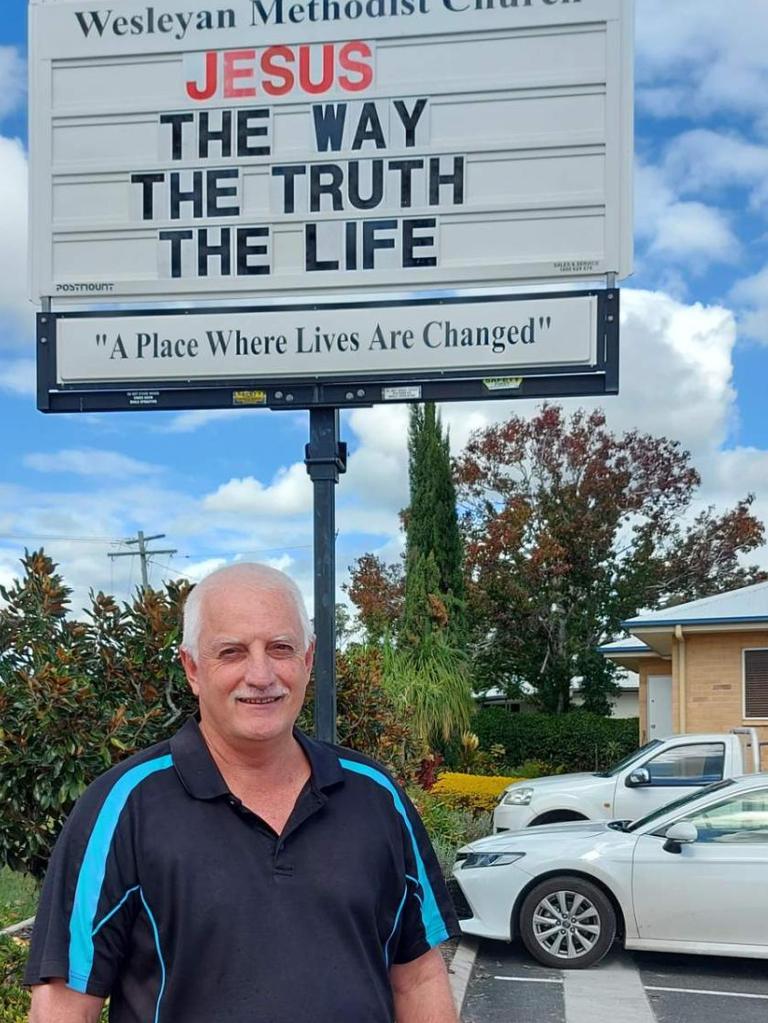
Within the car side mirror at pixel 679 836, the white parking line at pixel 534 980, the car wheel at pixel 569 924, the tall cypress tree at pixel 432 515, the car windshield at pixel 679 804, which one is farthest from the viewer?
the tall cypress tree at pixel 432 515

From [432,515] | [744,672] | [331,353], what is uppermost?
[432,515]

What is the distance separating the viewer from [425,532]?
88.5ft

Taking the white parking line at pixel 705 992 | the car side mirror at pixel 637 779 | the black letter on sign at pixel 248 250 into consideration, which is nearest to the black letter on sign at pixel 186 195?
the black letter on sign at pixel 248 250

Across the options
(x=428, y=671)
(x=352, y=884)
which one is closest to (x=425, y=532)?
(x=428, y=671)

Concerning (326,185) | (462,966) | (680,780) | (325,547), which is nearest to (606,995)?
(462,966)

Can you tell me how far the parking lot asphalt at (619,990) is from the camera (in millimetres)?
7145

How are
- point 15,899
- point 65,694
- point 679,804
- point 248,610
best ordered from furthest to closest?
point 679,804, point 15,899, point 65,694, point 248,610

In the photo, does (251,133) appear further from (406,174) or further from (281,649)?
(281,649)

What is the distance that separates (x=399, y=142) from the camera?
4680mm

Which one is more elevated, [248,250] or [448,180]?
[448,180]

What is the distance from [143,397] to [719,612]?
15.5m

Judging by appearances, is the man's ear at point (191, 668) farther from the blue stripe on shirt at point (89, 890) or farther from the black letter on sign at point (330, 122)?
the black letter on sign at point (330, 122)

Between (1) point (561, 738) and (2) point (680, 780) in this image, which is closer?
(2) point (680, 780)

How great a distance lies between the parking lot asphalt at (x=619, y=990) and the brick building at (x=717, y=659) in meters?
10.2
